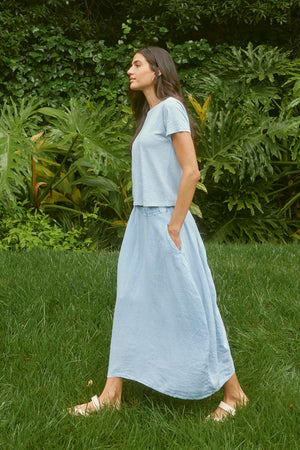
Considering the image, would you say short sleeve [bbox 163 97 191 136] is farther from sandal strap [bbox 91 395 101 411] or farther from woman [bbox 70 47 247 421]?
sandal strap [bbox 91 395 101 411]

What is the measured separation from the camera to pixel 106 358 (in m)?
3.02

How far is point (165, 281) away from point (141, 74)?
37.7 inches

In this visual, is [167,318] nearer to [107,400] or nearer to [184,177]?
[107,400]

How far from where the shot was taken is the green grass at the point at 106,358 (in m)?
2.25

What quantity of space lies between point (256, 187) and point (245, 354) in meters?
3.39

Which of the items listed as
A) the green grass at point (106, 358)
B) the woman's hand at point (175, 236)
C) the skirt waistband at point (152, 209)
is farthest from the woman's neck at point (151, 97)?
the green grass at point (106, 358)

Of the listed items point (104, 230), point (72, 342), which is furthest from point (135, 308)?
point (104, 230)

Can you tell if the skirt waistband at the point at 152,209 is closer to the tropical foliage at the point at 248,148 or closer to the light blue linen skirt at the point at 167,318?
the light blue linen skirt at the point at 167,318

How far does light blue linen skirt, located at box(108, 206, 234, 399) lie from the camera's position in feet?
7.80

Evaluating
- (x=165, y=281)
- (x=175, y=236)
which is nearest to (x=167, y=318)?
(x=165, y=281)

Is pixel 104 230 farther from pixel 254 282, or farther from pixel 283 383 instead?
pixel 283 383

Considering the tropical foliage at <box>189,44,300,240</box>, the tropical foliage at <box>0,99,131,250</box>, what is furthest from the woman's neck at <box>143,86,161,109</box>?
the tropical foliage at <box>189,44,300,240</box>

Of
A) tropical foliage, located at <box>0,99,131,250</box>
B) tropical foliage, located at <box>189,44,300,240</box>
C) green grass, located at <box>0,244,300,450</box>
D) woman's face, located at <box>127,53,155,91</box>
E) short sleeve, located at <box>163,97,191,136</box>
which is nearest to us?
green grass, located at <box>0,244,300,450</box>

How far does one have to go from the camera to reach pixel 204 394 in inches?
94.7
